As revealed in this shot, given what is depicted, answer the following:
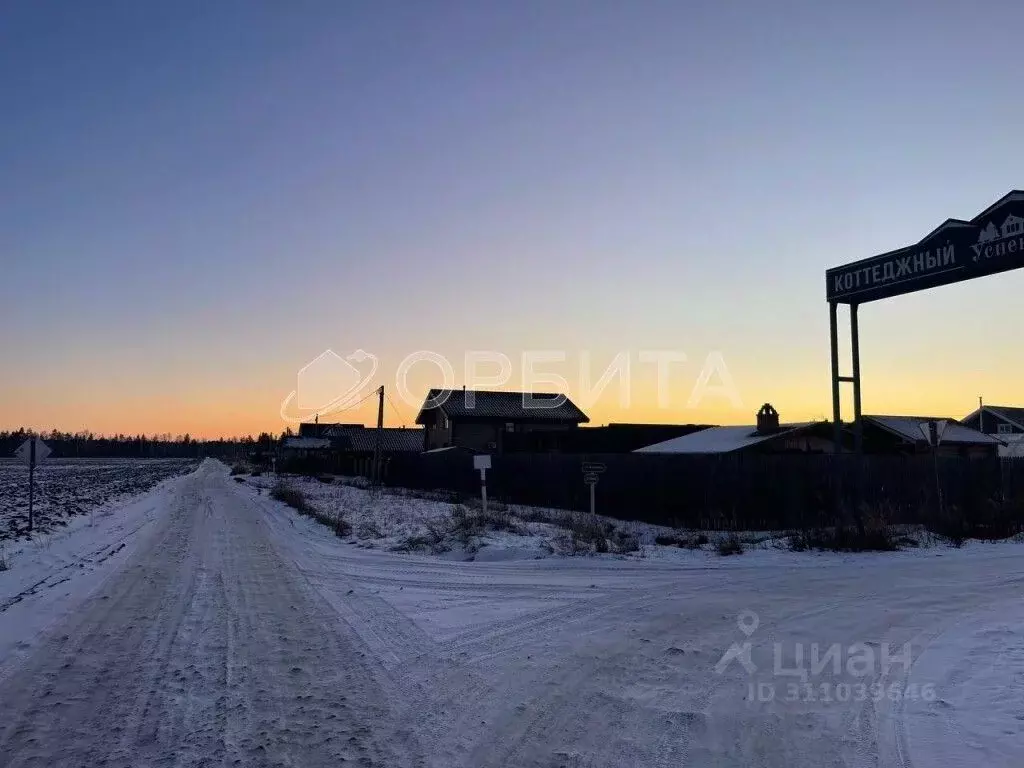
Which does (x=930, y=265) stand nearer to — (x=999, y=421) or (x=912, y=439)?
(x=912, y=439)

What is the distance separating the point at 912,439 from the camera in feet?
113

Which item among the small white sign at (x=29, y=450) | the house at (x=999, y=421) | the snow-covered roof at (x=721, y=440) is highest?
the house at (x=999, y=421)

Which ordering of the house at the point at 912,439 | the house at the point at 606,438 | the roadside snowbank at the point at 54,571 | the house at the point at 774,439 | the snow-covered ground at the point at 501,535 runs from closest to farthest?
the roadside snowbank at the point at 54,571 → the snow-covered ground at the point at 501,535 → the house at the point at 774,439 → the house at the point at 912,439 → the house at the point at 606,438

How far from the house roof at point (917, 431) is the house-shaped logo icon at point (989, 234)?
1507 centimetres

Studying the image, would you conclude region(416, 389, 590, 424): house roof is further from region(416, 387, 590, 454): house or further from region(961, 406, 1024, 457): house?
region(961, 406, 1024, 457): house

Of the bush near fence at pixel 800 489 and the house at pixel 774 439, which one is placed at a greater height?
the house at pixel 774 439

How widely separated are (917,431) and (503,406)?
27.7 m

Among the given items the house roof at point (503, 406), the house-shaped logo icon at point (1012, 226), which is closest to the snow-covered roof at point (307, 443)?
the house roof at point (503, 406)

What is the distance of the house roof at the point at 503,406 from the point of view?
55312 millimetres

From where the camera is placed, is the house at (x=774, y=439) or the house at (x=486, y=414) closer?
the house at (x=774, y=439)

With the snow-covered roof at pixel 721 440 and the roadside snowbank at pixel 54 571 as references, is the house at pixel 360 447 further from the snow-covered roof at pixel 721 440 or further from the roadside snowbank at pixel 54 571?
the roadside snowbank at pixel 54 571

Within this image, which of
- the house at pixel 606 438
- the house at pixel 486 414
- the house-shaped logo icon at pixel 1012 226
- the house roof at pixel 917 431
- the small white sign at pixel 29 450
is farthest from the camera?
the house at pixel 486 414

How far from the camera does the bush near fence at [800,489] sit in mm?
22047

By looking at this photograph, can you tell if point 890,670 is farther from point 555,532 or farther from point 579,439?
point 579,439
